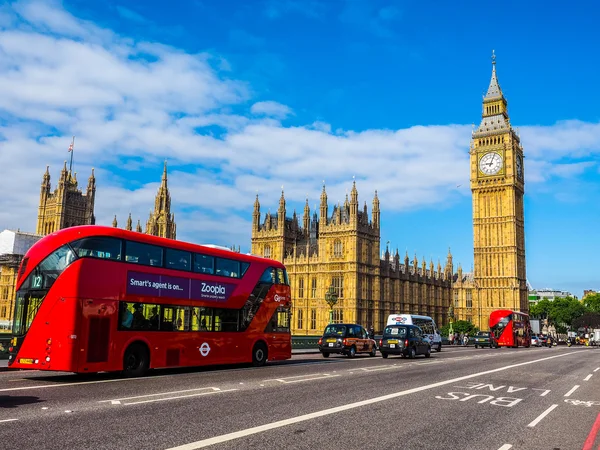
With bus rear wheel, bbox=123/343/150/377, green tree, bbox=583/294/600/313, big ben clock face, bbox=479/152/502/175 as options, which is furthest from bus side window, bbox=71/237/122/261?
green tree, bbox=583/294/600/313

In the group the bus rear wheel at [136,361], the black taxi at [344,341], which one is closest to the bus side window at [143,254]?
the bus rear wheel at [136,361]

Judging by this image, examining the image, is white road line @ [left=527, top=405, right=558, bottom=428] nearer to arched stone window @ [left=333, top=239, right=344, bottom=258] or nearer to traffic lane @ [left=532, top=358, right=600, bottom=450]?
→ traffic lane @ [left=532, top=358, right=600, bottom=450]

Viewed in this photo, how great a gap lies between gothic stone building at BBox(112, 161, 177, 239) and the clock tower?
190ft

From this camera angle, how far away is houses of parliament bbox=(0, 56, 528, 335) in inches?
2825

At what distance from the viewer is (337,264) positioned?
71.5m

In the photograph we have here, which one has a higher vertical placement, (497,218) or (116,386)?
(497,218)

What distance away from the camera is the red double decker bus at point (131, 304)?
14.6m

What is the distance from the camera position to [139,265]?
1653cm

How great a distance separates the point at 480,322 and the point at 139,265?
287 feet

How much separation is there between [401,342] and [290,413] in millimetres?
19424

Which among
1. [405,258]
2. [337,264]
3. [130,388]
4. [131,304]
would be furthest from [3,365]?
[405,258]

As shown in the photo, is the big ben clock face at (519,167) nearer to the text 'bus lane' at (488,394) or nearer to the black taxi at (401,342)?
the black taxi at (401,342)

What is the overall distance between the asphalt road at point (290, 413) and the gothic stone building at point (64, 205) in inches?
4184

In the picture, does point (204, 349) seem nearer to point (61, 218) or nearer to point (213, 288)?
point (213, 288)
